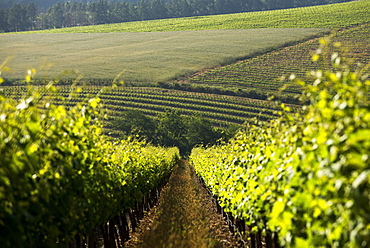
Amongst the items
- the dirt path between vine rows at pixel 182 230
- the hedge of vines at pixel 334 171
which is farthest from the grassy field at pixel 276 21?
the hedge of vines at pixel 334 171

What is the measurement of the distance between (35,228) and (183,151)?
217 ft

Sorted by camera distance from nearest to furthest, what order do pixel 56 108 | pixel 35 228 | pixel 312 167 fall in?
pixel 312 167 < pixel 35 228 < pixel 56 108

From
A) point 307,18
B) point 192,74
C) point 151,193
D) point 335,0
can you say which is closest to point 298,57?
point 192,74

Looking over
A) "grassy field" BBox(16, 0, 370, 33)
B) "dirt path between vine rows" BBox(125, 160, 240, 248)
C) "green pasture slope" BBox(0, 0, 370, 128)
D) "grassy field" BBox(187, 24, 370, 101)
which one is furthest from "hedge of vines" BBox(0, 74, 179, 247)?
"grassy field" BBox(16, 0, 370, 33)

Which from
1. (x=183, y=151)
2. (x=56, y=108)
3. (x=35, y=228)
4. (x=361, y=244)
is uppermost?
(x=56, y=108)

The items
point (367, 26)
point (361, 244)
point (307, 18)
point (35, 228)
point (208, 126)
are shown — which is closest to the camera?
point (361, 244)

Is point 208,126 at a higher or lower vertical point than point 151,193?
lower

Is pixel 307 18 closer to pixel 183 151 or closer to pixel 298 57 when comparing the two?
pixel 298 57

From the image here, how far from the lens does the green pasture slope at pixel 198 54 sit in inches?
2766

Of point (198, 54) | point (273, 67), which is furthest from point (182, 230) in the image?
point (198, 54)

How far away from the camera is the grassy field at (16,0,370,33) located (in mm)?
105188

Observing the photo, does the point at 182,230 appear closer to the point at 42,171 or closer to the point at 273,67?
the point at 42,171

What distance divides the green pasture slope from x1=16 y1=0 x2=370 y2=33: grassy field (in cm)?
24

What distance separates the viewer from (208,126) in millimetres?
64188
